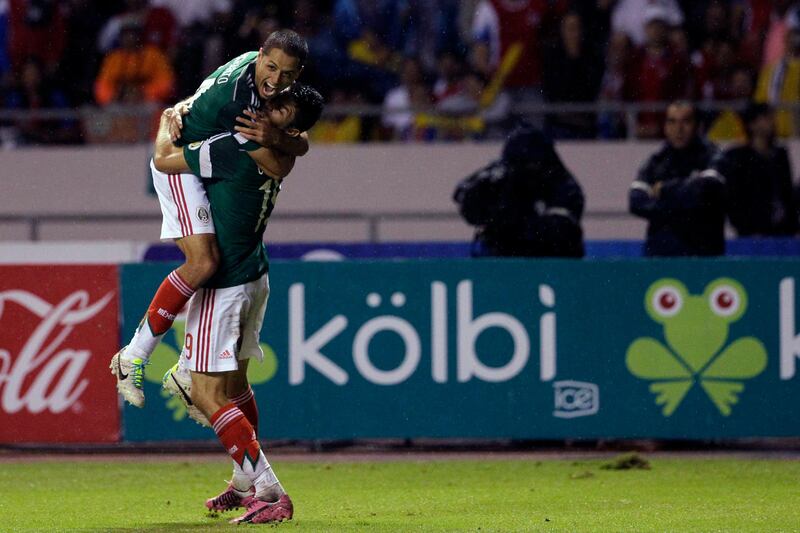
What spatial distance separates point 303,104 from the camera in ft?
24.3

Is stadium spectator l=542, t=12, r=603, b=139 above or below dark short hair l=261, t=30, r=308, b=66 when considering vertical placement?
above

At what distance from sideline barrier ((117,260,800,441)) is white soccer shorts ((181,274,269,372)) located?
9.74 feet

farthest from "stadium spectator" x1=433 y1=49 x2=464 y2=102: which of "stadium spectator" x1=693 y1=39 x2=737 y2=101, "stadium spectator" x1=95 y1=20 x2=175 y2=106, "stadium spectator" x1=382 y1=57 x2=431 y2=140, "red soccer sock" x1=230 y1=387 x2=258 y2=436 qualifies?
"red soccer sock" x1=230 y1=387 x2=258 y2=436

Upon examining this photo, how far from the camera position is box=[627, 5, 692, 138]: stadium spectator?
48.9 feet

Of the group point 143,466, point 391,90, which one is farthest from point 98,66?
point 143,466

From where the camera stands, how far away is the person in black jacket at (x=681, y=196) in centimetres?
1110

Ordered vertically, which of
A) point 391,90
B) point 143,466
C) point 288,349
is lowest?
point 143,466

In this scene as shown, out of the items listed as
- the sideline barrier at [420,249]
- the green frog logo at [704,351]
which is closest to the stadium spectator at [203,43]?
the sideline barrier at [420,249]

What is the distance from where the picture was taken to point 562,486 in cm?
910

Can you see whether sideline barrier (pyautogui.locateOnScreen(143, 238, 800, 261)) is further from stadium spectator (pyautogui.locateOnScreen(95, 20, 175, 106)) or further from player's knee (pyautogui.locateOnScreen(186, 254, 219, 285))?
player's knee (pyautogui.locateOnScreen(186, 254, 219, 285))

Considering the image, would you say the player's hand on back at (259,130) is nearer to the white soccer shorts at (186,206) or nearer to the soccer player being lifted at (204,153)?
the soccer player being lifted at (204,153)

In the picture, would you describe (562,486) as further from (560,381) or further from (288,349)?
(288,349)

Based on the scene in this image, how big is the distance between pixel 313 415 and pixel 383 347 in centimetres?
72

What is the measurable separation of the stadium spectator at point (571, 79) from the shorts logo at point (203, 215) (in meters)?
7.65
